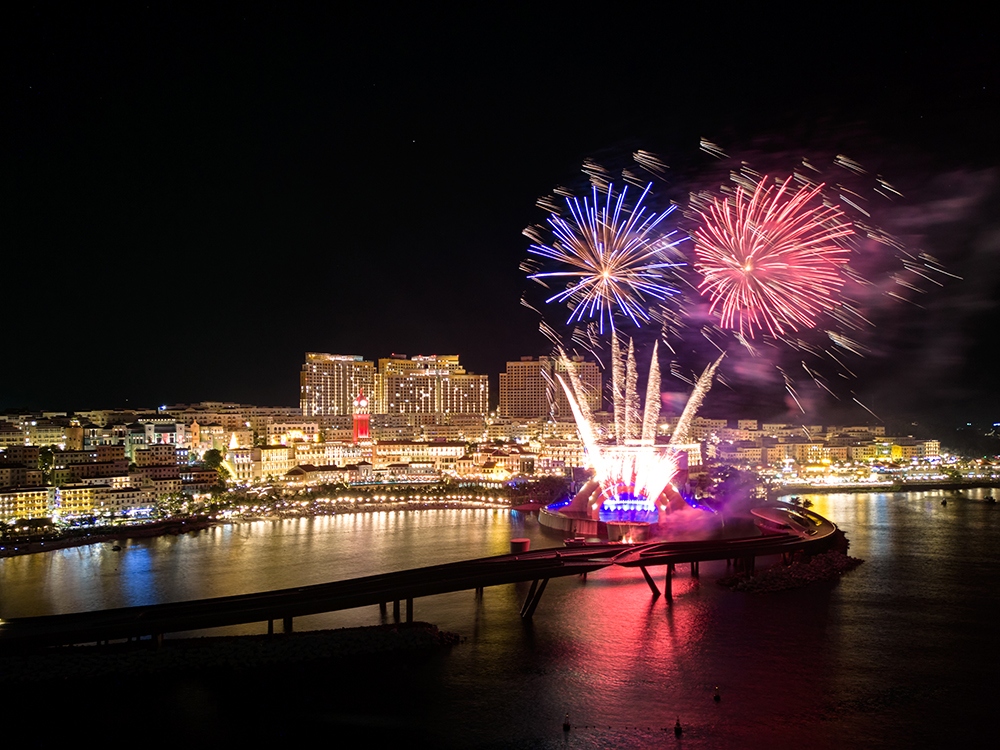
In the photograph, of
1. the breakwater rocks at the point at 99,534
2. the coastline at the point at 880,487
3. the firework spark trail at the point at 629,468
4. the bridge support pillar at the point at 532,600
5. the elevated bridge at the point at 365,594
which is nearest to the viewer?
the elevated bridge at the point at 365,594

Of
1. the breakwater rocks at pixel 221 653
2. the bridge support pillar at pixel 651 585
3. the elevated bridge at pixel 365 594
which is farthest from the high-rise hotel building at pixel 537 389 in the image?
the breakwater rocks at pixel 221 653

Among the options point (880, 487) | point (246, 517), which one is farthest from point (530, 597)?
point (880, 487)

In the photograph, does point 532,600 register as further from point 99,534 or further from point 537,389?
point 537,389

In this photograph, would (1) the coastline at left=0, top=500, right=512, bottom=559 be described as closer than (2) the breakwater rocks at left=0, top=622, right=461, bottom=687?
No

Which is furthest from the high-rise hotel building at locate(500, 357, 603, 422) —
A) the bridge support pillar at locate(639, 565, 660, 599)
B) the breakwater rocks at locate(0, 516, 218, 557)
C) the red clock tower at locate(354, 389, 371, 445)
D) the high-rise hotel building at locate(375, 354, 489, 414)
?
the bridge support pillar at locate(639, 565, 660, 599)

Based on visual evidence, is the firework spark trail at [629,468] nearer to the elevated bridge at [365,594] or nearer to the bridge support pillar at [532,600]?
the elevated bridge at [365,594]

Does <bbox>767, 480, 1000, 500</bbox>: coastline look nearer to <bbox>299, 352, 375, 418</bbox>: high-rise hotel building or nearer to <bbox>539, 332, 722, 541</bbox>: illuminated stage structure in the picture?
<bbox>539, 332, 722, 541</bbox>: illuminated stage structure

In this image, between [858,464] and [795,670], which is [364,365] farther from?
[795,670]
